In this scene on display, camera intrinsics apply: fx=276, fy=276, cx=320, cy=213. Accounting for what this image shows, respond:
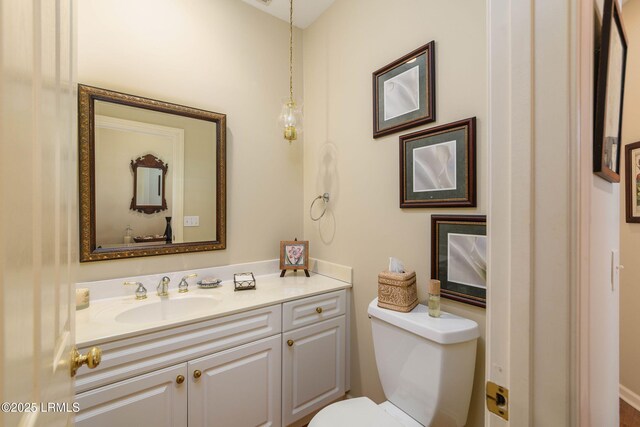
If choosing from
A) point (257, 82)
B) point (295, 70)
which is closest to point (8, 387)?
→ point (257, 82)

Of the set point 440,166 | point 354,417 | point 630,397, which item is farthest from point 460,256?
point 630,397

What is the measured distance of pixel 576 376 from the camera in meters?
0.47

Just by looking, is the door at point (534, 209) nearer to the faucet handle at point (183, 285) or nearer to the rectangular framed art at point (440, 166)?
the rectangular framed art at point (440, 166)

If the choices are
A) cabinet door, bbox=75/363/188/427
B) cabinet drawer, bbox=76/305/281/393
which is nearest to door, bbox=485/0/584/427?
cabinet drawer, bbox=76/305/281/393

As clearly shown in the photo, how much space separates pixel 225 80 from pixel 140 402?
185 centimetres

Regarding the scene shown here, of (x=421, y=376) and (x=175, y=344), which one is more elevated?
(x=175, y=344)

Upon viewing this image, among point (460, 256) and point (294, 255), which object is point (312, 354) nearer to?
point (294, 255)

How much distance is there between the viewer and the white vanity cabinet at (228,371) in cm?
108

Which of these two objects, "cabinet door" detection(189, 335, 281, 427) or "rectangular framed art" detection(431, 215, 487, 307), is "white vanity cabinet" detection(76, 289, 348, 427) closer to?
"cabinet door" detection(189, 335, 281, 427)

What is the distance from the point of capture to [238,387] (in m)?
1.37

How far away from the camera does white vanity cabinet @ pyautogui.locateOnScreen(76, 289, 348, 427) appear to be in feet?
3.55

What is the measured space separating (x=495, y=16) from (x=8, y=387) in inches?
37.5

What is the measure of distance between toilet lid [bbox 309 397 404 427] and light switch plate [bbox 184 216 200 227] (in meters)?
1.26

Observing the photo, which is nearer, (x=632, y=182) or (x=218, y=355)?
(x=218, y=355)
